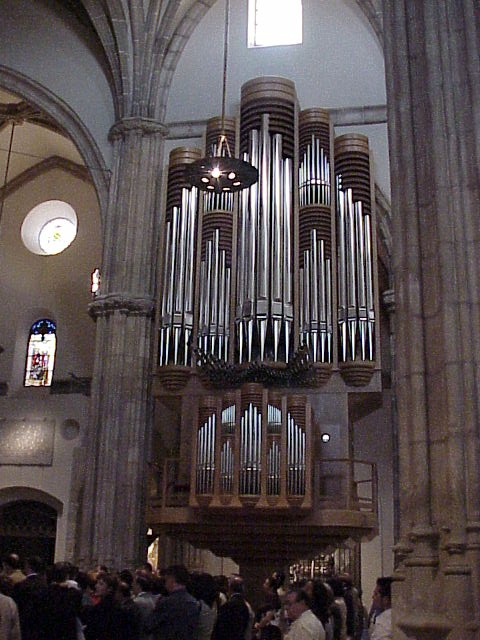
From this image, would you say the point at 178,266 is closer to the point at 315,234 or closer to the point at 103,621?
the point at 315,234

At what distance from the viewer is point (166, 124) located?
674 inches

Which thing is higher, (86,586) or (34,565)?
(34,565)

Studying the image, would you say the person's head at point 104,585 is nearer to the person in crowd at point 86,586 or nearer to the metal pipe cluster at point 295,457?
the person in crowd at point 86,586

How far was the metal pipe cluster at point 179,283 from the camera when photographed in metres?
14.4

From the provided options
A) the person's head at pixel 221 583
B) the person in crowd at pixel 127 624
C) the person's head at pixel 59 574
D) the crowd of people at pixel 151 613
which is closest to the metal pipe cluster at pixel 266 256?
the person's head at pixel 221 583

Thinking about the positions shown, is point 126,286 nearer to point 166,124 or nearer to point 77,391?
point 166,124

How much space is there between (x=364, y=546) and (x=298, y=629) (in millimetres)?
13688

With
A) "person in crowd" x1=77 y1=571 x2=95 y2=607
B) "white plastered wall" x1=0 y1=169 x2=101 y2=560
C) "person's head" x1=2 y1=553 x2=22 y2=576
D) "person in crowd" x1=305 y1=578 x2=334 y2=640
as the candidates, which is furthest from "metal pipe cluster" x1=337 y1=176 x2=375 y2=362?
"white plastered wall" x1=0 y1=169 x2=101 y2=560

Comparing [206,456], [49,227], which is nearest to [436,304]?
[206,456]

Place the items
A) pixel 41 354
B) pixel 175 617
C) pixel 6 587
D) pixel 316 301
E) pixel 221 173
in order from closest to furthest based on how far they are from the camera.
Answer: pixel 175 617
pixel 6 587
pixel 221 173
pixel 316 301
pixel 41 354

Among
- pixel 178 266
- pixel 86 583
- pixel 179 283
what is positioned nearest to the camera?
pixel 86 583

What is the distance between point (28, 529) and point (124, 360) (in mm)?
7849

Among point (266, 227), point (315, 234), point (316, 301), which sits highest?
point (266, 227)

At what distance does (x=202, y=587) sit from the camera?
685cm
